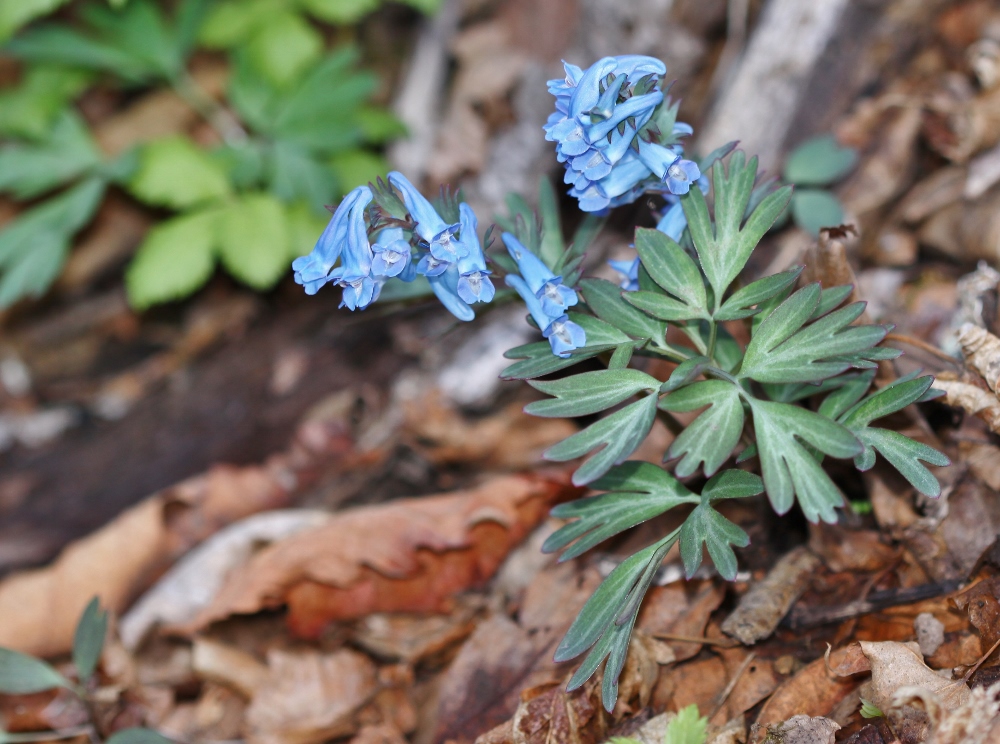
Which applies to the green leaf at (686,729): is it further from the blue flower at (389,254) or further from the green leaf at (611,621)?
the blue flower at (389,254)

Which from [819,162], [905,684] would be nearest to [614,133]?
[905,684]

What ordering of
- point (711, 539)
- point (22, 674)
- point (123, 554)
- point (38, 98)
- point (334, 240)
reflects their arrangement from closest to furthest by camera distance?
point (711, 539), point (334, 240), point (22, 674), point (123, 554), point (38, 98)

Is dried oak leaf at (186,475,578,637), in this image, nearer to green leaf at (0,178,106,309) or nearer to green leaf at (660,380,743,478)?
green leaf at (660,380,743,478)

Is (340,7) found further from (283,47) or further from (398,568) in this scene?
(398,568)

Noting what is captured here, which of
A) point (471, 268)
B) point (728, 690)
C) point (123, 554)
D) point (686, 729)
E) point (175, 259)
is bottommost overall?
point (123, 554)

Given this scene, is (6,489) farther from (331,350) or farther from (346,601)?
(346,601)

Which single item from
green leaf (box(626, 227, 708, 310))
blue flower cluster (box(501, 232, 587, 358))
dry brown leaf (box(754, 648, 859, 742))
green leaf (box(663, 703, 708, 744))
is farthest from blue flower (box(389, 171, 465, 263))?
dry brown leaf (box(754, 648, 859, 742))

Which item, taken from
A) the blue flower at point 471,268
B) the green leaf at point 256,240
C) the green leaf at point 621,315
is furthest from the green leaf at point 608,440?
the green leaf at point 256,240
